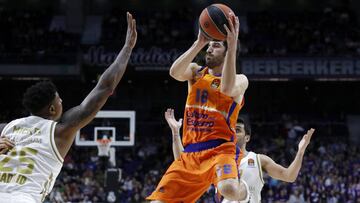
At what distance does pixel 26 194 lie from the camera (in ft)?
12.6

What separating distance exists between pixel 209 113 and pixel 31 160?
6.80 ft

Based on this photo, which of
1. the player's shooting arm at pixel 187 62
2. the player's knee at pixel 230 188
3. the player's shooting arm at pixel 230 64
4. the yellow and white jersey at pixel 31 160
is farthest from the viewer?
the player's shooting arm at pixel 187 62

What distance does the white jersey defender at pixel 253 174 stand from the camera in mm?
6559

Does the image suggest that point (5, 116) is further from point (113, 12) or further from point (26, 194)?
point (26, 194)

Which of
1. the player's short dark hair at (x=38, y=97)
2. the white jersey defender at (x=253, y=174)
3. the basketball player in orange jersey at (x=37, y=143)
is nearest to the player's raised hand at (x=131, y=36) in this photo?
the basketball player in orange jersey at (x=37, y=143)

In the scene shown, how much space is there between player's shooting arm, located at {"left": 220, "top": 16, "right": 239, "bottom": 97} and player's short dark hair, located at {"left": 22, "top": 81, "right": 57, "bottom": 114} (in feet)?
5.71

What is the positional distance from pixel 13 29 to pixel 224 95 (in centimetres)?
2297

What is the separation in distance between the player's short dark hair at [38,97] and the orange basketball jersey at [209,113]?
1.83 m

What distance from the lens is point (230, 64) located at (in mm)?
5184

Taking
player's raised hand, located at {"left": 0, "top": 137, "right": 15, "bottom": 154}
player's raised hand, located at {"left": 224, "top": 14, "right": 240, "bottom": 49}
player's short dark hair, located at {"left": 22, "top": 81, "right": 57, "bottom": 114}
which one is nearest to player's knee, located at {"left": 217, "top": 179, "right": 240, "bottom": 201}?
player's raised hand, located at {"left": 224, "top": 14, "right": 240, "bottom": 49}

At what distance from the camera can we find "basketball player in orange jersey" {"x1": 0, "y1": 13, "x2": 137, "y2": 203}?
12.7ft

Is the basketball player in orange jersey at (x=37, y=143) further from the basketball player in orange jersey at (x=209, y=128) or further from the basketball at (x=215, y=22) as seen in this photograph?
the basketball at (x=215, y=22)

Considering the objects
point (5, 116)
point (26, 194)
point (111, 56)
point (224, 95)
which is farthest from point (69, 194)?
point (26, 194)

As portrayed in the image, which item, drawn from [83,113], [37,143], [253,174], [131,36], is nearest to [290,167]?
[253,174]
